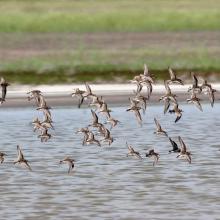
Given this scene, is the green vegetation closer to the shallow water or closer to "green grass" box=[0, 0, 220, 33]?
"green grass" box=[0, 0, 220, 33]

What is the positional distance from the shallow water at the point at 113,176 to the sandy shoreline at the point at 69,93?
4.10m

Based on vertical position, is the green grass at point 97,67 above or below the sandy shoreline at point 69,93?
above

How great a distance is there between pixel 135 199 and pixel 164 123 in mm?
15194

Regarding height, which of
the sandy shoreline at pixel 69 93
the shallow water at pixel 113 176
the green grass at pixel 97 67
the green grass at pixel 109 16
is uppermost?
the green grass at pixel 109 16

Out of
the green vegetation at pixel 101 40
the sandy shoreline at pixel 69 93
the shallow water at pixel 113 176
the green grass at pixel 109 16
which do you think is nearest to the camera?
the shallow water at pixel 113 176

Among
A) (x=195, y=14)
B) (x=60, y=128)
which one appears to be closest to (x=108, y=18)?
(x=195, y=14)

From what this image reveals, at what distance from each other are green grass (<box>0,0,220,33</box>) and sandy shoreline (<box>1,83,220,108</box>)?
26.6 metres

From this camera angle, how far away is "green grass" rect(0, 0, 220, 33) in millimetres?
78750

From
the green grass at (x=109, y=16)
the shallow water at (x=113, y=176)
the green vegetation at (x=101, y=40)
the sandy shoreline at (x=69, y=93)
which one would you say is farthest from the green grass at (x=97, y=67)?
the green grass at (x=109, y=16)

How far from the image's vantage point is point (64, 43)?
6800cm

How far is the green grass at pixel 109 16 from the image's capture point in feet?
258

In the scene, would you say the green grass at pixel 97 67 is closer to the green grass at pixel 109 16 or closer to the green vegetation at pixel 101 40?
the green vegetation at pixel 101 40

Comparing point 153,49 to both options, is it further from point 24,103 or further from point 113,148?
point 113,148

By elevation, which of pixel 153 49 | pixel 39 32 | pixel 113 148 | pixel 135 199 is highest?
pixel 39 32
